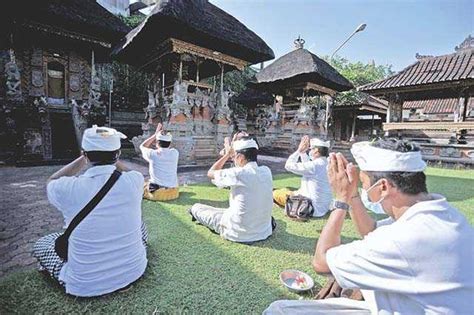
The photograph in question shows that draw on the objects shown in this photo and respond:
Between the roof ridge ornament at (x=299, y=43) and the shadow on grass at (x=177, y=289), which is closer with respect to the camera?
the shadow on grass at (x=177, y=289)

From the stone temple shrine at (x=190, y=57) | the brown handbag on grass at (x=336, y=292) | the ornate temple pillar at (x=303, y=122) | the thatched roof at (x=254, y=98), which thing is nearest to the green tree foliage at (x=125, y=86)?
the stone temple shrine at (x=190, y=57)

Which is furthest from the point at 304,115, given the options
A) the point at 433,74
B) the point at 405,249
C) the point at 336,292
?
the point at 405,249

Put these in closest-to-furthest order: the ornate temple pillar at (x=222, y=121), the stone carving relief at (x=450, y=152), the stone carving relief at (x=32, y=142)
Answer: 1. the stone carving relief at (x=32, y=142)
2. the ornate temple pillar at (x=222, y=121)
3. the stone carving relief at (x=450, y=152)

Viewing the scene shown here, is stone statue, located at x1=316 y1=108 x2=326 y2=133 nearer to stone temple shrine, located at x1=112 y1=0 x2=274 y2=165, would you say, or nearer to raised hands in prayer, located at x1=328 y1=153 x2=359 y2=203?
stone temple shrine, located at x1=112 y1=0 x2=274 y2=165

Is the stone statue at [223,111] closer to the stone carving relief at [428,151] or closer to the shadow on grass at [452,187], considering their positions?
the shadow on grass at [452,187]

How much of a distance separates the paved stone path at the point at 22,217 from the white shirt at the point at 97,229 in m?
1.02

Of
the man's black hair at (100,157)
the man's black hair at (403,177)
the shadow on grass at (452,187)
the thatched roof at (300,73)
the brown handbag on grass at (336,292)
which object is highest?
the thatched roof at (300,73)

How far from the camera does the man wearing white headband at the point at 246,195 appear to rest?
3.31 metres

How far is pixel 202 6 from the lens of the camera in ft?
33.4

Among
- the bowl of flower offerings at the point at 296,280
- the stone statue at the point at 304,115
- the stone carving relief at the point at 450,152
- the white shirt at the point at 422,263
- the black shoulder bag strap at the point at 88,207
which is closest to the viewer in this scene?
the white shirt at the point at 422,263

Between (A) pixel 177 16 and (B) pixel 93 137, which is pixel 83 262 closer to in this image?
(B) pixel 93 137

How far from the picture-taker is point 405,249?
119 cm

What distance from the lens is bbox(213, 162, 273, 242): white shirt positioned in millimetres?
3303

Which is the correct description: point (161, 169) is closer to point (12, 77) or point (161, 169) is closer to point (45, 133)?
point (45, 133)
